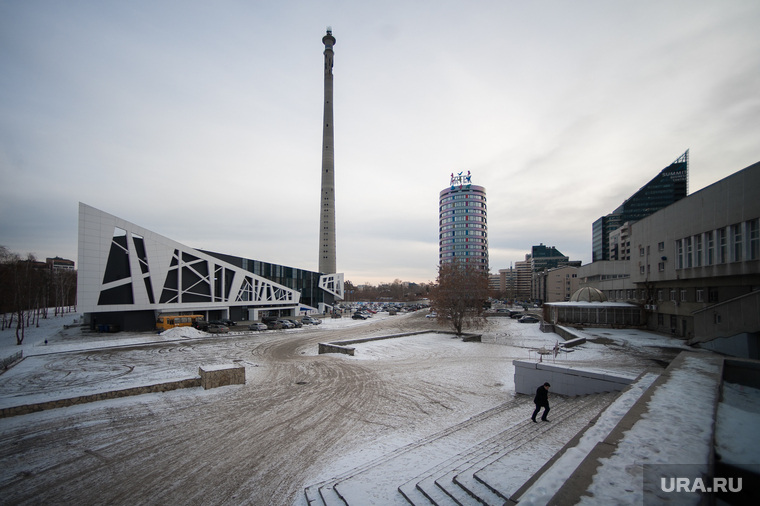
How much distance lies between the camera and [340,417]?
1197 cm

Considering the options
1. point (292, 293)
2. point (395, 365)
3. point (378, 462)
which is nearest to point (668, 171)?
point (292, 293)

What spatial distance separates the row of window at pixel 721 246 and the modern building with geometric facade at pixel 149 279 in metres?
56.0

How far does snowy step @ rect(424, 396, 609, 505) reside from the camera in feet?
21.8

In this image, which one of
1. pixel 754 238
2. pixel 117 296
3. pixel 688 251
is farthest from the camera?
pixel 117 296

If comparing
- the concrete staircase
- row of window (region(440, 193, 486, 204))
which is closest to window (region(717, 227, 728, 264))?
the concrete staircase

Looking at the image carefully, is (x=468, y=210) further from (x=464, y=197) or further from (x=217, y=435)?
(x=217, y=435)

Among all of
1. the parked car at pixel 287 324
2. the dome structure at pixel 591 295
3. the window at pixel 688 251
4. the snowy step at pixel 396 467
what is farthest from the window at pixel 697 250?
the parked car at pixel 287 324

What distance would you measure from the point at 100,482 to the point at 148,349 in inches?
922

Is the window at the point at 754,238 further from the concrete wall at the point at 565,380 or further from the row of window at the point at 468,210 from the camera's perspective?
the row of window at the point at 468,210

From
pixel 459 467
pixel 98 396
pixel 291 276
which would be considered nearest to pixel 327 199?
pixel 291 276

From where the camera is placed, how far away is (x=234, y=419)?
38.2 feet

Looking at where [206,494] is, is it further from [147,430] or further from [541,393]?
[541,393]

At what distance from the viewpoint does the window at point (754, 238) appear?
2305cm

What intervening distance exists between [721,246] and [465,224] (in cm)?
9661
